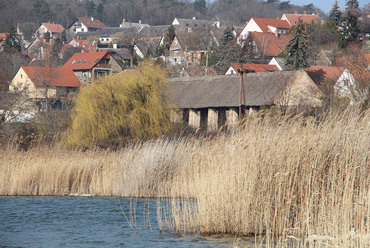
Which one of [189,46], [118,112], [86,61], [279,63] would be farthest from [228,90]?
[189,46]

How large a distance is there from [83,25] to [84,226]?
6788 inches

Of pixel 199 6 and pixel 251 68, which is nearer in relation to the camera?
pixel 251 68

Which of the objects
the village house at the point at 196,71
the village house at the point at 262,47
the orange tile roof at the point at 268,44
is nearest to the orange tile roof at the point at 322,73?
the village house at the point at 196,71

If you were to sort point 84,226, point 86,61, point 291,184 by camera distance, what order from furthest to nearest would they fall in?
point 86,61
point 84,226
point 291,184

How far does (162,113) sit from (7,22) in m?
156

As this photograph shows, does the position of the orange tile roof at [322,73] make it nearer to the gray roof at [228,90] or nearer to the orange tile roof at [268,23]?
the gray roof at [228,90]

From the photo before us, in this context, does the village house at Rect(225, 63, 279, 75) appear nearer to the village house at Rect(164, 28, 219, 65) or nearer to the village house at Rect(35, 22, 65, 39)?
the village house at Rect(164, 28, 219, 65)

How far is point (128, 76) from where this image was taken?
29531 millimetres

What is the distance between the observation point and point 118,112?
A: 92.1ft

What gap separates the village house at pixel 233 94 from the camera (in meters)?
42.3

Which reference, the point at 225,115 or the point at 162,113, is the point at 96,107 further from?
the point at 225,115

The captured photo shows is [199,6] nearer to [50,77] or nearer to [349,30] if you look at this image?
[349,30]

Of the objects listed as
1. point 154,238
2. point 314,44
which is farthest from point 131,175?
Answer: point 314,44

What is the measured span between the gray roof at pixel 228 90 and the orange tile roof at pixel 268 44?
1140 inches
